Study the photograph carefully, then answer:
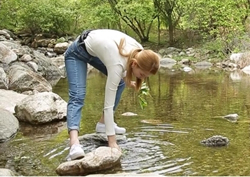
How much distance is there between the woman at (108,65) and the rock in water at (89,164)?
0.52 ft

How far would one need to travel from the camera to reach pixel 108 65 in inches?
138

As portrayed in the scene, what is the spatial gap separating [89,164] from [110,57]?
2.88 ft

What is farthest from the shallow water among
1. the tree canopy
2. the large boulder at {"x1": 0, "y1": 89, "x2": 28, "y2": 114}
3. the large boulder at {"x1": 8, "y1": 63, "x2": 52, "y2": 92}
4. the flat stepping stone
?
the tree canopy

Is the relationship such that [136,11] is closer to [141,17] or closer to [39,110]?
[141,17]

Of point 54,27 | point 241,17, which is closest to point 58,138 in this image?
point 241,17

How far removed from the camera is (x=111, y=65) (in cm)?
348

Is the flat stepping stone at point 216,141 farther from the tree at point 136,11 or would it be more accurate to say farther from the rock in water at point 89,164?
the tree at point 136,11

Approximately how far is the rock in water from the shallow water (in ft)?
0.23

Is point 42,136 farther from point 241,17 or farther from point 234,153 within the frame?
point 241,17

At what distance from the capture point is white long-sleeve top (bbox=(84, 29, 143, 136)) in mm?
3481

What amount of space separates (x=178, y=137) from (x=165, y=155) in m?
0.74

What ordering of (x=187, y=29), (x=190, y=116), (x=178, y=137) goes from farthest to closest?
(x=187, y=29)
(x=190, y=116)
(x=178, y=137)

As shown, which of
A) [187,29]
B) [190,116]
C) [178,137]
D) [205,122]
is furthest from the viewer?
[187,29]

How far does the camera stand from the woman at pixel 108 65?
135 inches
